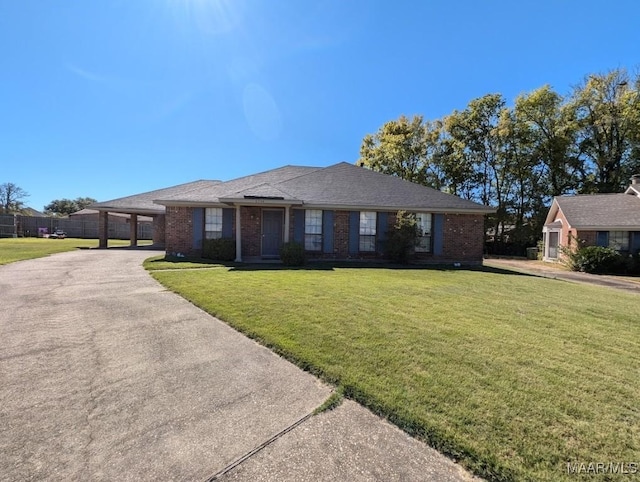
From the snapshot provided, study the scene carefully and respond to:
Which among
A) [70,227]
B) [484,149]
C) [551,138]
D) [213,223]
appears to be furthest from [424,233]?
[70,227]

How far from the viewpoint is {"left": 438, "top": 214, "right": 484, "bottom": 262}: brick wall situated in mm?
14109

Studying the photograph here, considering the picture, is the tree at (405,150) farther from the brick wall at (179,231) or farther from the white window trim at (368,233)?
the brick wall at (179,231)

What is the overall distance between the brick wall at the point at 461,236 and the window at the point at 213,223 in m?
9.79

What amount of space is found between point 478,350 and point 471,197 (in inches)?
1179

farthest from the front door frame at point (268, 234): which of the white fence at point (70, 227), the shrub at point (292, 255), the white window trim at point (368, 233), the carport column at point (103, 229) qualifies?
the white fence at point (70, 227)

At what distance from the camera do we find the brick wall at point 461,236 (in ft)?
46.3

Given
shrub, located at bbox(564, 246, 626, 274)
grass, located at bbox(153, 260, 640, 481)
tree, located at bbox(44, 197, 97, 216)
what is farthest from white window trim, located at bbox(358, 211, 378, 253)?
tree, located at bbox(44, 197, 97, 216)

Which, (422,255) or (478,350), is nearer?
(478,350)

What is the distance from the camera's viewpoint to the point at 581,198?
20172 mm

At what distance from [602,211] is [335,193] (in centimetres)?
1575

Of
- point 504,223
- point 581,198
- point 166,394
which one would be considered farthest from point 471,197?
point 166,394

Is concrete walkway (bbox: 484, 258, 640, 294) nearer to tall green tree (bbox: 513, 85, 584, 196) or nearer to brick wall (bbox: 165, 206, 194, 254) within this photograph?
brick wall (bbox: 165, 206, 194, 254)

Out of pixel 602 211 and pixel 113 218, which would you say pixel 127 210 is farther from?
pixel 602 211

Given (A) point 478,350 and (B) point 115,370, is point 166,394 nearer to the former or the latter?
(B) point 115,370
